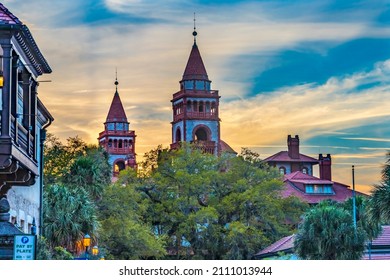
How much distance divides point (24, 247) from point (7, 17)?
3.63 meters

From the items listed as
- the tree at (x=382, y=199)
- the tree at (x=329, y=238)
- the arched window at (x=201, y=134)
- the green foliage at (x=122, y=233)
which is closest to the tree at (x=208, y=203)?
the green foliage at (x=122, y=233)

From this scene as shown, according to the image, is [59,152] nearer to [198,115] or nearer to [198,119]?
[198,119]

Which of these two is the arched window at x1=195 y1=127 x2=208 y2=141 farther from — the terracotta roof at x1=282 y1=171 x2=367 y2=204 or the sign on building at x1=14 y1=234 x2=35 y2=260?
the sign on building at x1=14 y1=234 x2=35 y2=260

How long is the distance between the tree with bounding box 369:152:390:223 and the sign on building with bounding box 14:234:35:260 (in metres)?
11.3

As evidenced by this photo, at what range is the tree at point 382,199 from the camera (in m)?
26.6

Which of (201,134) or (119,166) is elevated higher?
(201,134)

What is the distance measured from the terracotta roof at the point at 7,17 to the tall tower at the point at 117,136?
264cm

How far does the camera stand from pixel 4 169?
1842 cm

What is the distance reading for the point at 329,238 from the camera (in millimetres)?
39656

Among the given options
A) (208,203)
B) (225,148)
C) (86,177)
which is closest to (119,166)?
(208,203)

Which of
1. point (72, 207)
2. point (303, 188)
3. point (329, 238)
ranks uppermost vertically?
point (303, 188)

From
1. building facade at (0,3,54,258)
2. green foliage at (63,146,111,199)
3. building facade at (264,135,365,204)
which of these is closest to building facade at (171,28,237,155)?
building facade at (264,135,365,204)

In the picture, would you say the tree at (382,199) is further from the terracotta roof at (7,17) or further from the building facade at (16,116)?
the terracotta roof at (7,17)
